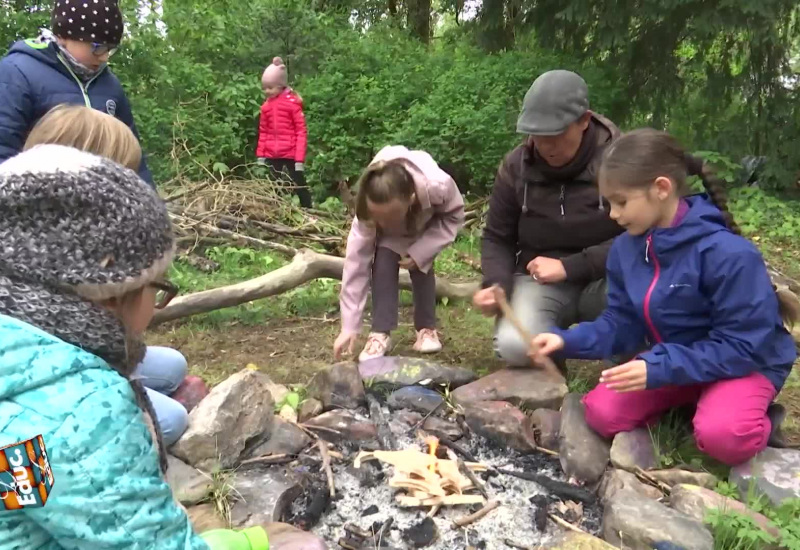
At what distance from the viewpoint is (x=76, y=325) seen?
111cm

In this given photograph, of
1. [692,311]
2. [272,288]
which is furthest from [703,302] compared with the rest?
[272,288]

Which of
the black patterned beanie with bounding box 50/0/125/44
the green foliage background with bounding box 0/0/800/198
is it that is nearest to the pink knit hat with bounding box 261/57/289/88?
the green foliage background with bounding box 0/0/800/198

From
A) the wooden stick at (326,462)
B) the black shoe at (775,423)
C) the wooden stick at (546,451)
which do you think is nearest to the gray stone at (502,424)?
the wooden stick at (546,451)

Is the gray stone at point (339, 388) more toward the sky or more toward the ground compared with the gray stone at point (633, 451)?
more toward the sky

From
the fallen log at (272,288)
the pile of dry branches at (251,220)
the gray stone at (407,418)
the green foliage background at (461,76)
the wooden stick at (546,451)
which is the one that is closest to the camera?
the wooden stick at (546,451)

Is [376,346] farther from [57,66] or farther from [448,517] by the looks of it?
[57,66]

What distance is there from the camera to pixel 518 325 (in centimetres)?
274

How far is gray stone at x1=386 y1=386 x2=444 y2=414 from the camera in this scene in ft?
9.21

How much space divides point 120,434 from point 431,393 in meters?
1.86

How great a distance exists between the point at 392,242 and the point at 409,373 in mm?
696

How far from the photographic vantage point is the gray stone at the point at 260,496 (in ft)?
7.00

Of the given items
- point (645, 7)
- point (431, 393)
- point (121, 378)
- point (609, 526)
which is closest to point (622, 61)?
point (645, 7)

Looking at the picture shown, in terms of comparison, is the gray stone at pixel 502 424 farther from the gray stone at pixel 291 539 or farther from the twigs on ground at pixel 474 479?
the gray stone at pixel 291 539

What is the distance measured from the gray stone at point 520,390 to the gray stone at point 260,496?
820mm
